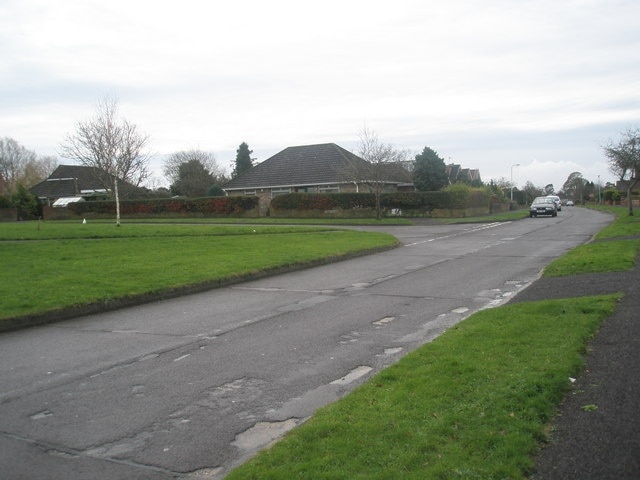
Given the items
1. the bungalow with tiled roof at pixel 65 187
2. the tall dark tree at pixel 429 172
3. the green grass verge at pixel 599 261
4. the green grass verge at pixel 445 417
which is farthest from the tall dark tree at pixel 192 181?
the green grass verge at pixel 445 417

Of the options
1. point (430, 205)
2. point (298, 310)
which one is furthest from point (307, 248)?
point (430, 205)

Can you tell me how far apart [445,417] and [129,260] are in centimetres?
1293

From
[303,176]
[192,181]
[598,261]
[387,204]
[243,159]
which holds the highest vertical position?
[243,159]

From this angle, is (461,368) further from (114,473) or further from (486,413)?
(114,473)

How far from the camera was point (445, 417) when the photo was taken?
4488mm

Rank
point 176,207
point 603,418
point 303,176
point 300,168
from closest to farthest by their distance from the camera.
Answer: point 603,418 < point 176,207 < point 303,176 < point 300,168

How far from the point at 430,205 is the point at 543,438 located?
43.7 metres

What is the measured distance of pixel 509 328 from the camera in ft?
24.0

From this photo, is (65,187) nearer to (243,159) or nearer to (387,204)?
(243,159)

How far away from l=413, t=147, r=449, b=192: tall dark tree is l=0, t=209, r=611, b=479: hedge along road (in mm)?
48368

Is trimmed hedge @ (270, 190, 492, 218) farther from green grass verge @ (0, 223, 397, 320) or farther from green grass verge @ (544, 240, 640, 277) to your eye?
green grass verge @ (544, 240, 640, 277)

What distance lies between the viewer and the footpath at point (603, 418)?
142 inches

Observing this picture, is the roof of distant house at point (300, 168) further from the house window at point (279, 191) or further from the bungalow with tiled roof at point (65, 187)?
the bungalow with tiled roof at point (65, 187)

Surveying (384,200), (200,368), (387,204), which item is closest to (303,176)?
(384,200)
